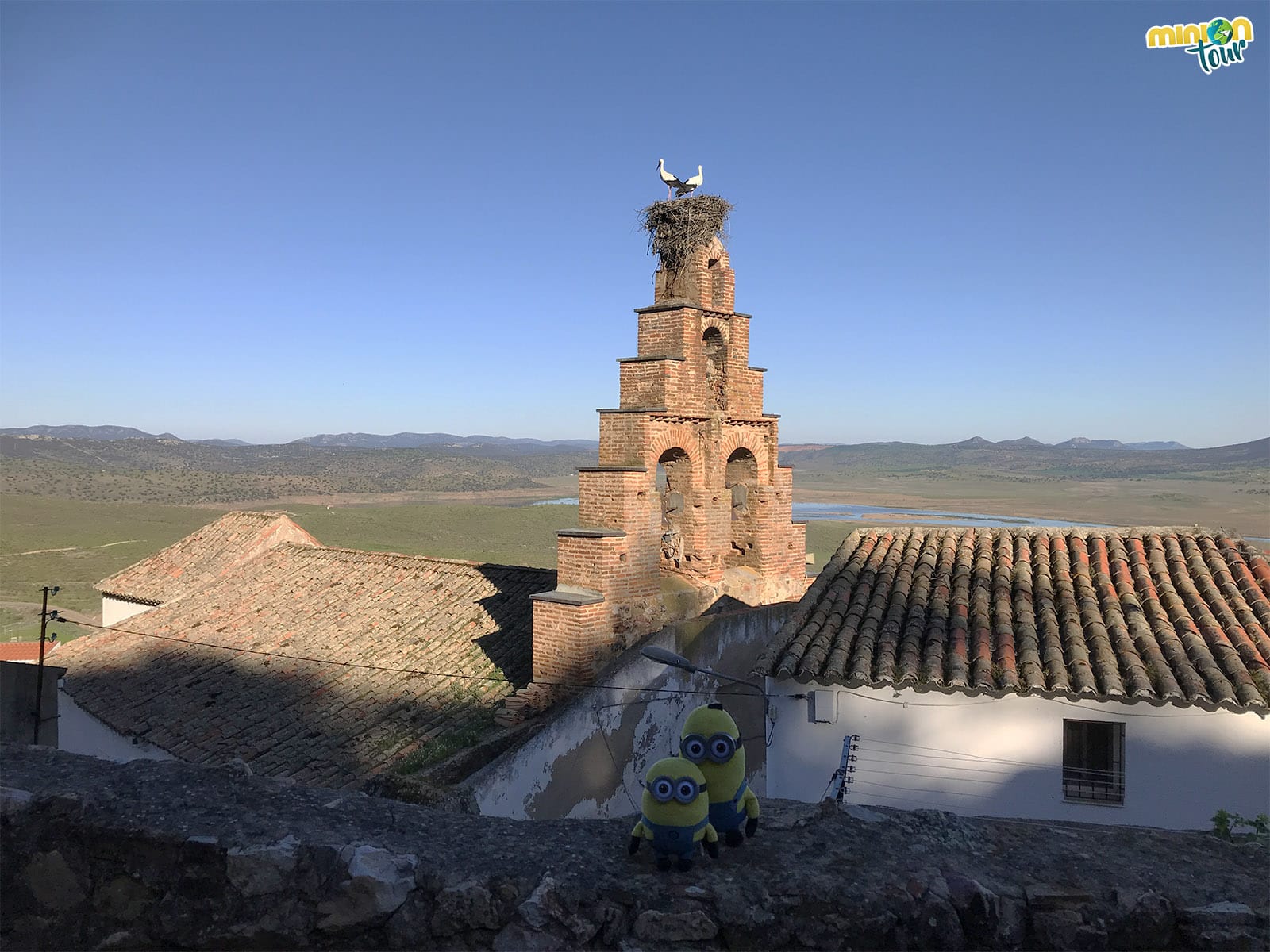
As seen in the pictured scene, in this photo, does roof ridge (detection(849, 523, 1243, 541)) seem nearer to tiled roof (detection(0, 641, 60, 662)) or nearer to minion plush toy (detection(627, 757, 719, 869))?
minion plush toy (detection(627, 757, 719, 869))

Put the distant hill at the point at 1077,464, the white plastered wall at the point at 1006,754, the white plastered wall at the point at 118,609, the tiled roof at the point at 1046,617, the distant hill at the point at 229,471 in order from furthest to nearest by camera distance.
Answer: the distant hill at the point at 1077,464 → the distant hill at the point at 229,471 → the white plastered wall at the point at 118,609 → the tiled roof at the point at 1046,617 → the white plastered wall at the point at 1006,754

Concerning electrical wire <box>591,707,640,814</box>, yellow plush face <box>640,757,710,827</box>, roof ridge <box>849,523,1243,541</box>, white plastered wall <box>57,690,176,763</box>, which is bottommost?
white plastered wall <box>57,690,176,763</box>

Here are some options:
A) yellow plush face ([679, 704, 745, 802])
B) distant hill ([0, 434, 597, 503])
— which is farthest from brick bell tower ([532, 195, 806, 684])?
distant hill ([0, 434, 597, 503])

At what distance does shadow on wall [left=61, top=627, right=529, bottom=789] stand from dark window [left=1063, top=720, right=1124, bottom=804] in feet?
20.8

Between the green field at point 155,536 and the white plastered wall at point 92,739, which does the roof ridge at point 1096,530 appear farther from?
the green field at point 155,536

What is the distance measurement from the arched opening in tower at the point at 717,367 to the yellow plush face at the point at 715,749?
24.8ft

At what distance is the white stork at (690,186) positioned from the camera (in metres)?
11.6

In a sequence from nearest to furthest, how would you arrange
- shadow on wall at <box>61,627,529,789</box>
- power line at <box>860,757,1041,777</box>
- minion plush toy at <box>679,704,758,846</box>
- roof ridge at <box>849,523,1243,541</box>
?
minion plush toy at <box>679,704,758,846</box> → power line at <box>860,757,1041,777</box> → shadow on wall at <box>61,627,529,789</box> → roof ridge at <box>849,523,1243,541</box>

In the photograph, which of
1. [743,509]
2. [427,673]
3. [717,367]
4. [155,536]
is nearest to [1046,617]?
[743,509]

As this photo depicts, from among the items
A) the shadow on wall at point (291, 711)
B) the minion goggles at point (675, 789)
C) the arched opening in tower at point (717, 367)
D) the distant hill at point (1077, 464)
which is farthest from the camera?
the distant hill at point (1077, 464)

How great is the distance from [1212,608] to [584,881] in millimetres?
9239

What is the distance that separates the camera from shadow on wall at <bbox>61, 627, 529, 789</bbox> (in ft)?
30.8

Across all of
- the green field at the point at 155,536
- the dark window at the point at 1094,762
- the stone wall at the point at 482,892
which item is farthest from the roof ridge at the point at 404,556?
the green field at the point at 155,536

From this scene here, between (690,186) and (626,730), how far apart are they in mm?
7305
